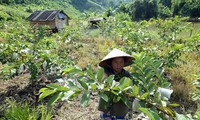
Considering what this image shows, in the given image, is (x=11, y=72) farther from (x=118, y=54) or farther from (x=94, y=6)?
(x=94, y=6)

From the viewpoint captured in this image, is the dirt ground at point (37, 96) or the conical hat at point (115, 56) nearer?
the conical hat at point (115, 56)

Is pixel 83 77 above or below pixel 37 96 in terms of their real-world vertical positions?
above

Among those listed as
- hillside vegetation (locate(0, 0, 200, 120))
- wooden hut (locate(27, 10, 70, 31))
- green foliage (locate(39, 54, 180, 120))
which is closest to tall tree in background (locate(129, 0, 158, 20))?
wooden hut (locate(27, 10, 70, 31))

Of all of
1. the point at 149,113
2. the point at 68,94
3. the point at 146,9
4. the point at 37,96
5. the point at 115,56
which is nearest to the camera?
the point at 149,113

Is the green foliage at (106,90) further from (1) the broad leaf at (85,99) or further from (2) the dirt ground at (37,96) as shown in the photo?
(2) the dirt ground at (37,96)

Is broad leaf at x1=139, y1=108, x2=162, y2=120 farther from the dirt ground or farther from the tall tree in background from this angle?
the tall tree in background

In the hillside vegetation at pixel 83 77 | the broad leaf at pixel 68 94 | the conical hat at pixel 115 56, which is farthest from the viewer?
the conical hat at pixel 115 56

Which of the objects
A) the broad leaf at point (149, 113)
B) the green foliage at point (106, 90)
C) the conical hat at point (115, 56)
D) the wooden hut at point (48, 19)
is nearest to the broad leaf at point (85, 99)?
the green foliage at point (106, 90)

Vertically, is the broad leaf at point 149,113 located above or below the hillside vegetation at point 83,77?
above

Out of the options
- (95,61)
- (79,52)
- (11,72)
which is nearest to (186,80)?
(95,61)

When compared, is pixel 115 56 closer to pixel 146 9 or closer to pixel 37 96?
pixel 37 96

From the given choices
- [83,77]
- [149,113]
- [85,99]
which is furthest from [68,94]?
[149,113]

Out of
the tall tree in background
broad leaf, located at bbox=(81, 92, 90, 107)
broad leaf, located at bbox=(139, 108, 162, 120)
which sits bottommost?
the tall tree in background

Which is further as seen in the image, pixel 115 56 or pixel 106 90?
pixel 115 56
